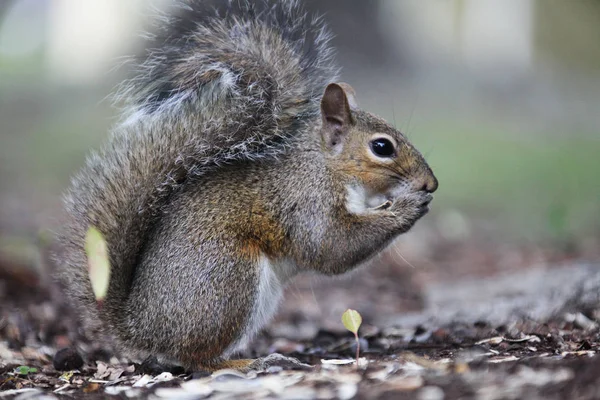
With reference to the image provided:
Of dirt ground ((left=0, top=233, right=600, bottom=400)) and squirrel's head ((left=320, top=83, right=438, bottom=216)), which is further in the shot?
squirrel's head ((left=320, top=83, right=438, bottom=216))

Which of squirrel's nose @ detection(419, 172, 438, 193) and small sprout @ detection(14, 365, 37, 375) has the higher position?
squirrel's nose @ detection(419, 172, 438, 193)

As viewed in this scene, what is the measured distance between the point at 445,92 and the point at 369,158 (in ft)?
37.2

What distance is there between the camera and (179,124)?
3.19 metres

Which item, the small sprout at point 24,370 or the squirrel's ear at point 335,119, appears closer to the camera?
the small sprout at point 24,370

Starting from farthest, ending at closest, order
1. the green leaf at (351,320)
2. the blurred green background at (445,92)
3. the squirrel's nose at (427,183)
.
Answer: the blurred green background at (445,92)
the squirrel's nose at (427,183)
the green leaf at (351,320)

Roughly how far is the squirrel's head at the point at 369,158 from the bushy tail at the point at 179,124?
0.18 metres

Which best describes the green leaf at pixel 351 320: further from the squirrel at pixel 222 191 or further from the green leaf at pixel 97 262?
the green leaf at pixel 97 262

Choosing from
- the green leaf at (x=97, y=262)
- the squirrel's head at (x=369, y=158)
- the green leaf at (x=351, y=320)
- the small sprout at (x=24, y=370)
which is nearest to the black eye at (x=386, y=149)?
the squirrel's head at (x=369, y=158)

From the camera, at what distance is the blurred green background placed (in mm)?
9867

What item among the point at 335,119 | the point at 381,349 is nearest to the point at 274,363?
the point at 381,349

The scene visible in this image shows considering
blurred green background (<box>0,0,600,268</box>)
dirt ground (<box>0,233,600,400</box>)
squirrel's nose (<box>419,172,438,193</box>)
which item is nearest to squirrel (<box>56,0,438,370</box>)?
squirrel's nose (<box>419,172,438,193</box>)

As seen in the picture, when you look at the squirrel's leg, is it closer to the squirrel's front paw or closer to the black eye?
the squirrel's front paw

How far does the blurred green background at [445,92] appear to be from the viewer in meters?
9.87

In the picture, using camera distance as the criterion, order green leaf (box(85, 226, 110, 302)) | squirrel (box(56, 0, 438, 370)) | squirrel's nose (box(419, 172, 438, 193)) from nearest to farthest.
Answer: green leaf (box(85, 226, 110, 302))
squirrel (box(56, 0, 438, 370))
squirrel's nose (box(419, 172, 438, 193))
